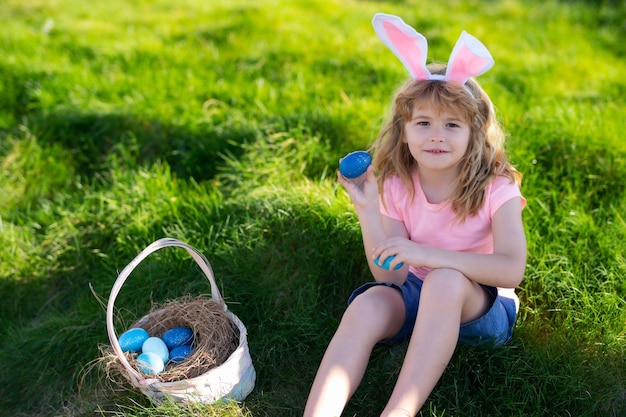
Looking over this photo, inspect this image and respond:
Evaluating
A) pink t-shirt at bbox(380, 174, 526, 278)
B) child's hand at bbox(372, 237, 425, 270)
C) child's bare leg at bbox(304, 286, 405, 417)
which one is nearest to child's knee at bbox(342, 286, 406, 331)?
child's bare leg at bbox(304, 286, 405, 417)

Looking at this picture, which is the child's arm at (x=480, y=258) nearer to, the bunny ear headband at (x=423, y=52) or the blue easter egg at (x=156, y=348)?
the bunny ear headband at (x=423, y=52)

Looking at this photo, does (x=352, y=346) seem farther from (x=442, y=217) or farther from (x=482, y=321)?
(x=442, y=217)

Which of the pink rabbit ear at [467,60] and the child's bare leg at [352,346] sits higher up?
the pink rabbit ear at [467,60]

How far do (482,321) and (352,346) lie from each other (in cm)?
44

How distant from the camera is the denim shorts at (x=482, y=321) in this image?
2.37m

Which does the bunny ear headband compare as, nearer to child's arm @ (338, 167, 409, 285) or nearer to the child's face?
the child's face

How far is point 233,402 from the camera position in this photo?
232 cm

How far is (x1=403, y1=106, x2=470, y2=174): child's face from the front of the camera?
2.35 m

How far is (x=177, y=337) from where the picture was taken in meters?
2.46

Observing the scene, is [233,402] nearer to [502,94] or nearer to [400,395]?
[400,395]

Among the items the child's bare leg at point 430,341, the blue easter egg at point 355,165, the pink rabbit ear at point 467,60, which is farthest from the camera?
the blue easter egg at point 355,165

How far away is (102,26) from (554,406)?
402 cm

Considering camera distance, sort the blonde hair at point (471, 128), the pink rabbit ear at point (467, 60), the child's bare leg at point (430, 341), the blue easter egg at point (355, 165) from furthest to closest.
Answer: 1. the blue easter egg at point (355, 165)
2. the blonde hair at point (471, 128)
3. the pink rabbit ear at point (467, 60)
4. the child's bare leg at point (430, 341)

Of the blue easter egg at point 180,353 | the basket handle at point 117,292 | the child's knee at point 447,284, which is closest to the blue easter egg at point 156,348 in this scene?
the blue easter egg at point 180,353
